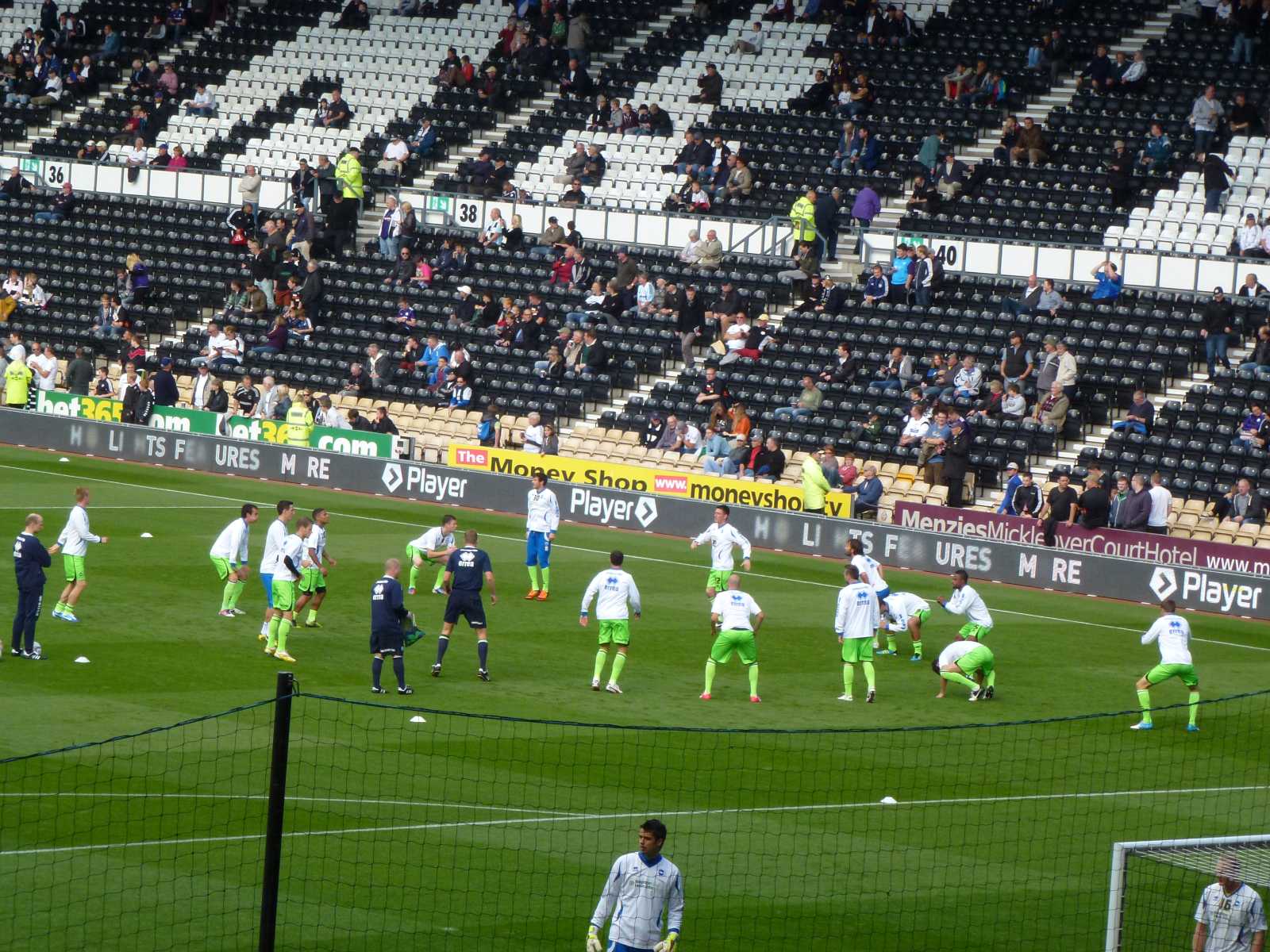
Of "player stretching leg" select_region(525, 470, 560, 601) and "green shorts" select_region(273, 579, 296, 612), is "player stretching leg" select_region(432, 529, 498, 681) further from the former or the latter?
"player stretching leg" select_region(525, 470, 560, 601)

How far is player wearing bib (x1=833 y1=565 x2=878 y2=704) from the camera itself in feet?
70.5

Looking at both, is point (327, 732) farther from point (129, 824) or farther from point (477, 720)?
point (129, 824)

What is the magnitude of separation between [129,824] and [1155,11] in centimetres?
3528

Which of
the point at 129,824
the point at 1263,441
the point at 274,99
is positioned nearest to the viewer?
the point at 129,824

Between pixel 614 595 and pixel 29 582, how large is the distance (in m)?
6.45

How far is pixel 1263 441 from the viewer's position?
104 ft

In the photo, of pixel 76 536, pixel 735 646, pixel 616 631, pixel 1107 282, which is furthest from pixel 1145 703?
pixel 1107 282

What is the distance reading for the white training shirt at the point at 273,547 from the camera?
878 inches

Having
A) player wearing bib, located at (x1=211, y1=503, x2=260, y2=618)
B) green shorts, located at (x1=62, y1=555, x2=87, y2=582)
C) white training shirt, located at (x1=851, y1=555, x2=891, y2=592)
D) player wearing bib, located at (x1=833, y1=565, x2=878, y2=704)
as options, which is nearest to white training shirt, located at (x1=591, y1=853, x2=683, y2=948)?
player wearing bib, located at (x1=833, y1=565, x2=878, y2=704)

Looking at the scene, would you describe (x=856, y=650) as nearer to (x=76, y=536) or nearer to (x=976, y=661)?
(x=976, y=661)

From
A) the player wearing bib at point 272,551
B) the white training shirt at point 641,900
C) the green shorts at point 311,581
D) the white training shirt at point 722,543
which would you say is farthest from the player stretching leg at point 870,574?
the white training shirt at point 641,900

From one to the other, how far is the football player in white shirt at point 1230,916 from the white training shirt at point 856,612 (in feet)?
35.0

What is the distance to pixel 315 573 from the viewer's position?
2325 centimetres

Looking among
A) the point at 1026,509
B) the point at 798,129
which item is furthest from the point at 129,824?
the point at 798,129
